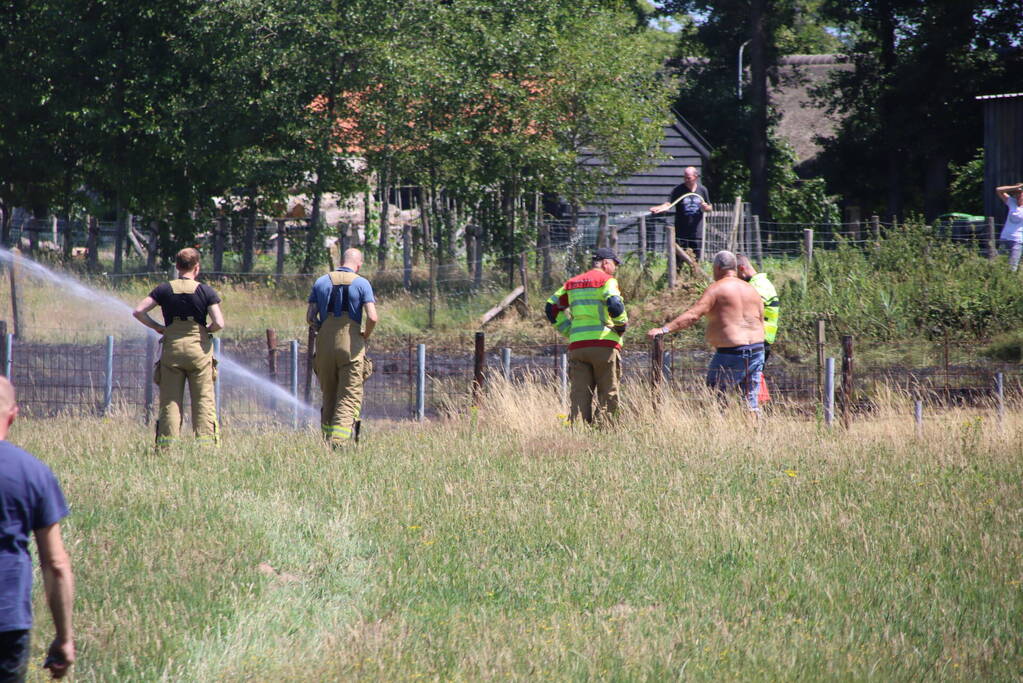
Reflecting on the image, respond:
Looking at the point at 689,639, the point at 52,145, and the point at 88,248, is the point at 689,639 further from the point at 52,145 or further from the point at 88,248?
the point at 52,145

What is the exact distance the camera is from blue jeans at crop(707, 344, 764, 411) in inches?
424

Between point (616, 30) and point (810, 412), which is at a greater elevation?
point (616, 30)

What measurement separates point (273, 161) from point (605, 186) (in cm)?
654

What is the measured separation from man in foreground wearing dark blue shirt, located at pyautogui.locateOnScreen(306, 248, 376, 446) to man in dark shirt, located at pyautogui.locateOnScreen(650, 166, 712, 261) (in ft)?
31.6

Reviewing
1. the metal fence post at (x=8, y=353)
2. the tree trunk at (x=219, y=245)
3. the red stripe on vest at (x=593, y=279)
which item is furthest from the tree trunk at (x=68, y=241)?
the red stripe on vest at (x=593, y=279)

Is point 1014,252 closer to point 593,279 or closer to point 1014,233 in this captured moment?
point 1014,233

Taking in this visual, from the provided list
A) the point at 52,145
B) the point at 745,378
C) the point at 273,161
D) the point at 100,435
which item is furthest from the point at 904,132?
the point at 100,435

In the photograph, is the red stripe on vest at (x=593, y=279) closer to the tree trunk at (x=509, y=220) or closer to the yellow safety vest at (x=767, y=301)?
the yellow safety vest at (x=767, y=301)

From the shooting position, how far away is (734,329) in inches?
421

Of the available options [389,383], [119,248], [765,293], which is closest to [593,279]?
[765,293]

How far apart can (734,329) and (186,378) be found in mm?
4642

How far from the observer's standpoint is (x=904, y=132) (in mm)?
33656

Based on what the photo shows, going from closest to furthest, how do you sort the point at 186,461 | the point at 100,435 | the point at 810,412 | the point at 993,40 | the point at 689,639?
the point at 689,639
the point at 186,461
the point at 100,435
the point at 810,412
the point at 993,40

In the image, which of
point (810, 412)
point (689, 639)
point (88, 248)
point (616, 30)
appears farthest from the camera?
point (616, 30)
